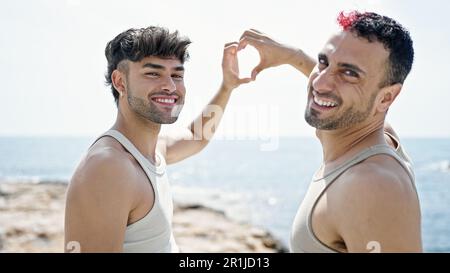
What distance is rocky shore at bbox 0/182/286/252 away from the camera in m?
11.0

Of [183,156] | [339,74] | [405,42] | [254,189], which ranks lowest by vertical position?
[254,189]

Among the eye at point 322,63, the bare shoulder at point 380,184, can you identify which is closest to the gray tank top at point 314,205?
the bare shoulder at point 380,184

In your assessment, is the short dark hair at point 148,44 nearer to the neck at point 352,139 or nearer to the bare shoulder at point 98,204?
the bare shoulder at point 98,204

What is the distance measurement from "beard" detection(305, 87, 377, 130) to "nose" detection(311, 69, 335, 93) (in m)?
0.16

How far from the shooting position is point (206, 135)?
5.35 m

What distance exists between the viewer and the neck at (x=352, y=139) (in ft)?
10.6

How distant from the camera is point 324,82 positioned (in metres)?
3.25

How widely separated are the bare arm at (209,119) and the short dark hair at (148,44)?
73 centimetres

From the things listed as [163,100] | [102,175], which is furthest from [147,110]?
[102,175]

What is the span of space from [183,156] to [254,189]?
38.4m

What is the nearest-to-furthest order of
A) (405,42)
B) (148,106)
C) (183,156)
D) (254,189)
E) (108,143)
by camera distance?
(405,42), (108,143), (148,106), (183,156), (254,189)

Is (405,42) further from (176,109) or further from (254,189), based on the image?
(254,189)

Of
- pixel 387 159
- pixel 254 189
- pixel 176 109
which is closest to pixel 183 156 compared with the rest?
pixel 176 109
